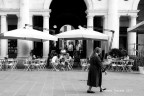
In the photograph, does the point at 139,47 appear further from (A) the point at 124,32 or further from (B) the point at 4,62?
(B) the point at 4,62

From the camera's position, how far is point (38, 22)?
104 feet

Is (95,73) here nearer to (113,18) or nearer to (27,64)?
(27,64)

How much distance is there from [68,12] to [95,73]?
2507cm

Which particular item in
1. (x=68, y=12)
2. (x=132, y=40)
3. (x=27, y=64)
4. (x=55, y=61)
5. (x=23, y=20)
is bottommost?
(x=27, y=64)

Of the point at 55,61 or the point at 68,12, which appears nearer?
the point at 55,61

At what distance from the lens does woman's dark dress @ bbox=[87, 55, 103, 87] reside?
38.2 feet

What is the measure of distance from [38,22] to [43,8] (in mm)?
7294

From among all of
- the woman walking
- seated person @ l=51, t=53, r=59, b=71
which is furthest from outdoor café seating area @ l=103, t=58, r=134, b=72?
the woman walking

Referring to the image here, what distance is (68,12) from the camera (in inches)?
1430

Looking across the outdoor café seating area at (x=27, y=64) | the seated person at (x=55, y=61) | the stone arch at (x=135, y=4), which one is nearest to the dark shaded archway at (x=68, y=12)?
the stone arch at (x=135, y=4)

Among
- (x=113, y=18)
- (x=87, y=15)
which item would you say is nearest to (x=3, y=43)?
(x=87, y=15)

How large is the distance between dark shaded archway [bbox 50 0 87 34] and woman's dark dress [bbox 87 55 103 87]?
812 inches

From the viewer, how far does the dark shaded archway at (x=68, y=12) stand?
1309 inches

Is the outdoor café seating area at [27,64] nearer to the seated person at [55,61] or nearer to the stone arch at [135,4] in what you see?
the seated person at [55,61]
